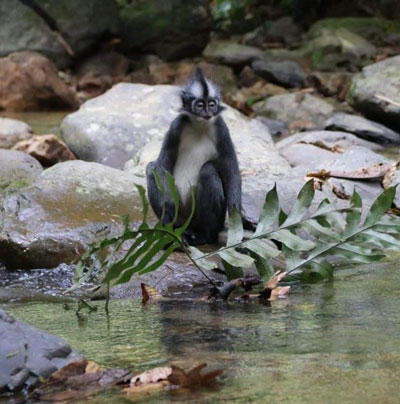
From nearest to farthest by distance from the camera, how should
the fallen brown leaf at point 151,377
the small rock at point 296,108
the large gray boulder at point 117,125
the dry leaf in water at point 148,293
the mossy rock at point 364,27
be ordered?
the fallen brown leaf at point 151,377
the dry leaf in water at point 148,293
the large gray boulder at point 117,125
the small rock at point 296,108
the mossy rock at point 364,27

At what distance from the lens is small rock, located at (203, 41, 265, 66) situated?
52.2 ft

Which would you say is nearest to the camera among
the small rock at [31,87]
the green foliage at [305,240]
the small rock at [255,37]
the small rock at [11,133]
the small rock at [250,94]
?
the green foliage at [305,240]

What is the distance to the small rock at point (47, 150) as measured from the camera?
364 inches

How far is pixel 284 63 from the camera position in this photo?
15547mm

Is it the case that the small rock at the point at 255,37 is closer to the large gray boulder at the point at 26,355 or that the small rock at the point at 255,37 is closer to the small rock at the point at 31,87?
the small rock at the point at 31,87

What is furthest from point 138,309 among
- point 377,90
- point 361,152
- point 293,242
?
point 377,90

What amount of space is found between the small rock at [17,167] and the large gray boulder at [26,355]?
13.8 feet

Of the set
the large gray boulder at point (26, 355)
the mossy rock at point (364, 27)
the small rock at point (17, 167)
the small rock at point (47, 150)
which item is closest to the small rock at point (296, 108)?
the mossy rock at point (364, 27)

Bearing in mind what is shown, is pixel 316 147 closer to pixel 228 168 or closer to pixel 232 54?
pixel 228 168

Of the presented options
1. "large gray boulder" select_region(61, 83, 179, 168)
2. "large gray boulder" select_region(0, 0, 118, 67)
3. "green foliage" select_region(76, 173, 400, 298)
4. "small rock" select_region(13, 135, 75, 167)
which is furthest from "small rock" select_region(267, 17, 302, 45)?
"green foliage" select_region(76, 173, 400, 298)

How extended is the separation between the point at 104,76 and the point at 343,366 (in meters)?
13.4

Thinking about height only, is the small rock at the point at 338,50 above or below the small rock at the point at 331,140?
above

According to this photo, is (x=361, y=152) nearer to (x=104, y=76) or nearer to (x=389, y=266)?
(x=389, y=266)

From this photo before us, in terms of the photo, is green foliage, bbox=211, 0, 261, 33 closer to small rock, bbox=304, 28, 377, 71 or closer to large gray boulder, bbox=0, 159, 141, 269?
small rock, bbox=304, 28, 377, 71
